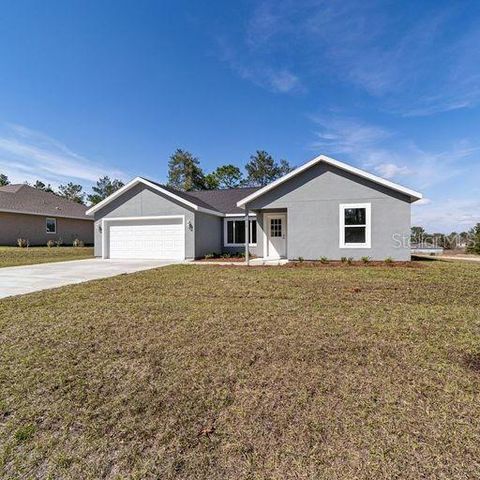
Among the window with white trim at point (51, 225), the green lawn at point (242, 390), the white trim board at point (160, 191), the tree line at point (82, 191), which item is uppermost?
the tree line at point (82, 191)

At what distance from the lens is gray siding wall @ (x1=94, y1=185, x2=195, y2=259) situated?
16.9 metres

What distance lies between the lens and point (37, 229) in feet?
87.5

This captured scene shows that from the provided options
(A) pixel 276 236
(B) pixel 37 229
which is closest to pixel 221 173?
(B) pixel 37 229

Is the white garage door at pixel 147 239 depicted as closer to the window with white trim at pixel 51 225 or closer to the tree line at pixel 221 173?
the window with white trim at pixel 51 225

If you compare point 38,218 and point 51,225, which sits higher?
point 38,218

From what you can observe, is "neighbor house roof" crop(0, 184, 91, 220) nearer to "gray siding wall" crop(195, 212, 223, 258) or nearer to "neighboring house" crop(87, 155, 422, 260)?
"neighboring house" crop(87, 155, 422, 260)

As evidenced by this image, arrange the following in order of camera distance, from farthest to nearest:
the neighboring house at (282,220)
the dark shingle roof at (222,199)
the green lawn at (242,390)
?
the dark shingle roof at (222,199) → the neighboring house at (282,220) → the green lawn at (242,390)

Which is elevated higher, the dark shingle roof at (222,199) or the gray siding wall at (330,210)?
the dark shingle roof at (222,199)

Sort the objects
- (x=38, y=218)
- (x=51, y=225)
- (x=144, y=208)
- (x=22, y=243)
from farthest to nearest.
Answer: (x=51, y=225)
(x=38, y=218)
(x=22, y=243)
(x=144, y=208)

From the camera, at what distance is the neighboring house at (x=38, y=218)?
24703mm

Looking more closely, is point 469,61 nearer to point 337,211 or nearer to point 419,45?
point 419,45

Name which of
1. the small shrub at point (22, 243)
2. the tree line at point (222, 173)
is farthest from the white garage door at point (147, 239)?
the tree line at point (222, 173)

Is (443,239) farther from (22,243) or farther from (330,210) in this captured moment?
(22,243)

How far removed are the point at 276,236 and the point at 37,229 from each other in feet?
73.1
